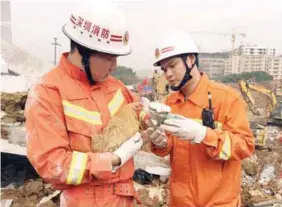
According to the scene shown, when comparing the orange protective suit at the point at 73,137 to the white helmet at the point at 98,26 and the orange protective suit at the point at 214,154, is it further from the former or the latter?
the orange protective suit at the point at 214,154

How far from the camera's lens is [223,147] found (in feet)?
7.82

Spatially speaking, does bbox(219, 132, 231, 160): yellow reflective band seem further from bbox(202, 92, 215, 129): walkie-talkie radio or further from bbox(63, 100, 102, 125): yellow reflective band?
bbox(63, 100, 102, 125): yellow reflective band

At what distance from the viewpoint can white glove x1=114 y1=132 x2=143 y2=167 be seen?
2.13 meters

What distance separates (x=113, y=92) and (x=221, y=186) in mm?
950

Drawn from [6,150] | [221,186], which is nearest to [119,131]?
[221,186]

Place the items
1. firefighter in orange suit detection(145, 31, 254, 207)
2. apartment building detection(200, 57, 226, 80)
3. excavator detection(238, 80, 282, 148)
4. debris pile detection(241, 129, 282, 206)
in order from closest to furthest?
firefighter in orange suit detection(145, 31, 254, 207) < debris pile detection(241, 129, 282, 206) < excavator detection(238, 80, 282, 148) < apartment building detection(200, 57, 226, 80)

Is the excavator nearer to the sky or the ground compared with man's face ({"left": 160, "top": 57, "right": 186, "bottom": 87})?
nearer to the ground

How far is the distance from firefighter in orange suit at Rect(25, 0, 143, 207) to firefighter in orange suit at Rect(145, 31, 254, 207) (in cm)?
39

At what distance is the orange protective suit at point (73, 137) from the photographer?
200cm

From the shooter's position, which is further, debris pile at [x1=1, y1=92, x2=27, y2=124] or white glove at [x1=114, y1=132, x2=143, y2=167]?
debris pile at [x1=1, y1=92, x2=27, y2=124]

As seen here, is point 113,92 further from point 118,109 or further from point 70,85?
point 70,85

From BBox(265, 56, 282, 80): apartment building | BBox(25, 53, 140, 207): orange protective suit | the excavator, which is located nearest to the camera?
BBox(25, 53, 140, 207): orange protective suit

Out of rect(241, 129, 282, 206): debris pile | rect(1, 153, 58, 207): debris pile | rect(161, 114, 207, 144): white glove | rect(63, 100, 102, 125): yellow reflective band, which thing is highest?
rect(63, 100, 102, 125): yellow reflective band

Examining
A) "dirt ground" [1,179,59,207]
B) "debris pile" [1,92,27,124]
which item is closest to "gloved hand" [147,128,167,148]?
"dirt ground" [1,179,59,207]
